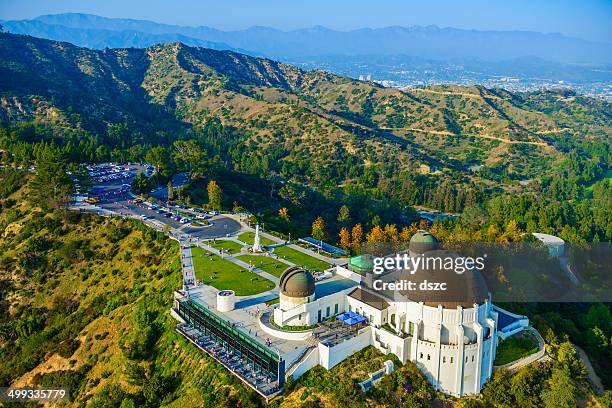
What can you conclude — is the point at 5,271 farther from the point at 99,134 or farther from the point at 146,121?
the point at 146,121

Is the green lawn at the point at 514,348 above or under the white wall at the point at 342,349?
under

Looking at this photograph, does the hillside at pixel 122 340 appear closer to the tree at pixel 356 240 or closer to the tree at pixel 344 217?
the tree at pixel 356 240

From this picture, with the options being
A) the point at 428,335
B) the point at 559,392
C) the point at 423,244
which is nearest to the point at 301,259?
the point at 423,244

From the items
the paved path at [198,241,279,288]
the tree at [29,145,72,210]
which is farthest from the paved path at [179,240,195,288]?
the tree at [29,145,72,210]

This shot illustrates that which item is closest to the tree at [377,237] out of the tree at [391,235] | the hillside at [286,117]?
the tree at [391,235]

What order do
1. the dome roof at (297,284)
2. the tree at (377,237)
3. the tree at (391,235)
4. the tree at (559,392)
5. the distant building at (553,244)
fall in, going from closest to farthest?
1. the tree at (559,392)
2. the dome roof at (297,284)
3. the distant building at (553,244)
4. the tree at (377,237)
5. the tree at (391,235)

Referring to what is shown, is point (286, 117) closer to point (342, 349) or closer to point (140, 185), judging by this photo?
point (140, 185)

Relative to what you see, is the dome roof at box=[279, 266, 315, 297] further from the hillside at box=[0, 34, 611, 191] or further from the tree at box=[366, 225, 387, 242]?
the hillside at box=[0, 34, 611, 191]
